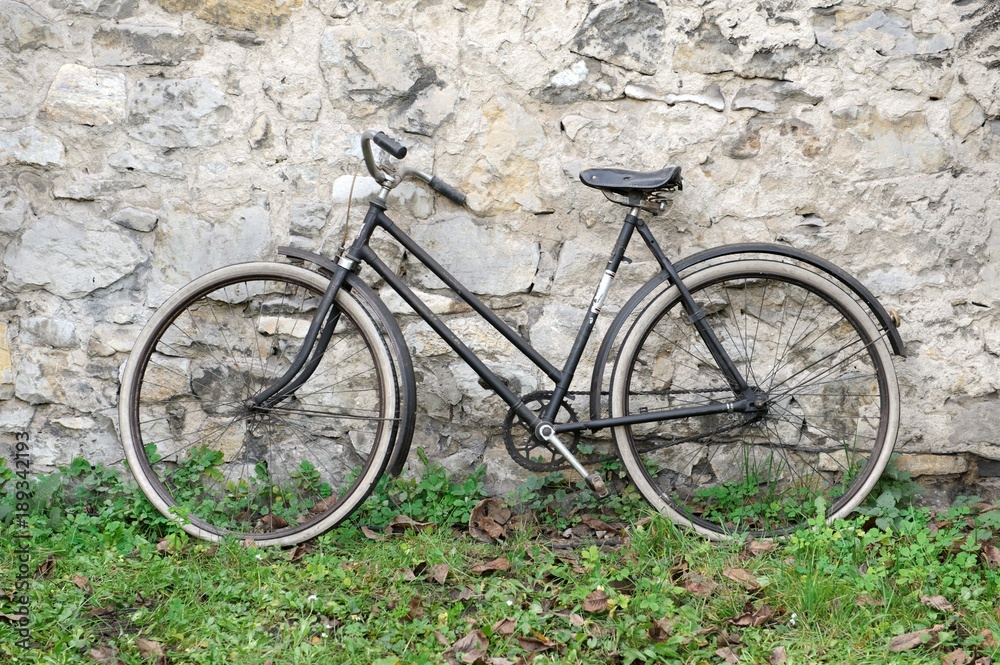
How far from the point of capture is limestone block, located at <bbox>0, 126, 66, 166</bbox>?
10.2ft

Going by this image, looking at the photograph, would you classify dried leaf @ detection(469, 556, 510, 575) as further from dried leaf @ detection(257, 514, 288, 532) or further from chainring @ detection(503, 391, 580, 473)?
dried leaf @ detection(257, 514, 288, 532)

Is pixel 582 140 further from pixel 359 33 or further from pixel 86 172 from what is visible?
pixel 86 172

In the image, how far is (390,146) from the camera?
2.72 m

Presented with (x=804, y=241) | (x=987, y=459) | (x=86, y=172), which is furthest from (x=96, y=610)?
(x=987, y=459)

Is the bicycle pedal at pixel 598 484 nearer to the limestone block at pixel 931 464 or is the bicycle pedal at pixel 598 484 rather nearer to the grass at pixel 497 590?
the grass at pixel 497 590

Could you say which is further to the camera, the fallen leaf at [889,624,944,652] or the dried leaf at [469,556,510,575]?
the dried leaf at [469,556,510,575]

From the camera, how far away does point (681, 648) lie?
2.34 m

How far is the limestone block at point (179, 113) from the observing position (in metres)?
3.07

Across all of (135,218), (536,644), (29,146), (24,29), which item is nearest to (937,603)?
(536,644)

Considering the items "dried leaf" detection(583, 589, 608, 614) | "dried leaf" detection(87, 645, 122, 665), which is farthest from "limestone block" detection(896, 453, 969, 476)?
"dried leaf" detection(87, 645, 122, 665)

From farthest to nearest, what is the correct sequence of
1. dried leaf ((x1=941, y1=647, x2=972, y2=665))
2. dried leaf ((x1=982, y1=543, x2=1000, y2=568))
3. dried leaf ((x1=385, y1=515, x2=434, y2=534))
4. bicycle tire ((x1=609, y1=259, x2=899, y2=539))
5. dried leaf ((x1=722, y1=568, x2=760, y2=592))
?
bicycle tire ((x1=609, y1=259, x2=899, y2=539)), dried leaf ((x1=385, y1=515, x2=434, y2=534)), dried leaf ((x1=982, y1=543, x2=1000, y2=568)), dried leaf ((x1=722, y1=568, x2=760, y2=592)), dried leaf ((x1=941, y1=647, x2=972, y2=665))

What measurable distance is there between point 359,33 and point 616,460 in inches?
74.8

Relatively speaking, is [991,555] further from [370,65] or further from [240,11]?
[240,11]

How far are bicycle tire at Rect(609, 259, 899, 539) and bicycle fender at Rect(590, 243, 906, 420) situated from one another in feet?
0.50
